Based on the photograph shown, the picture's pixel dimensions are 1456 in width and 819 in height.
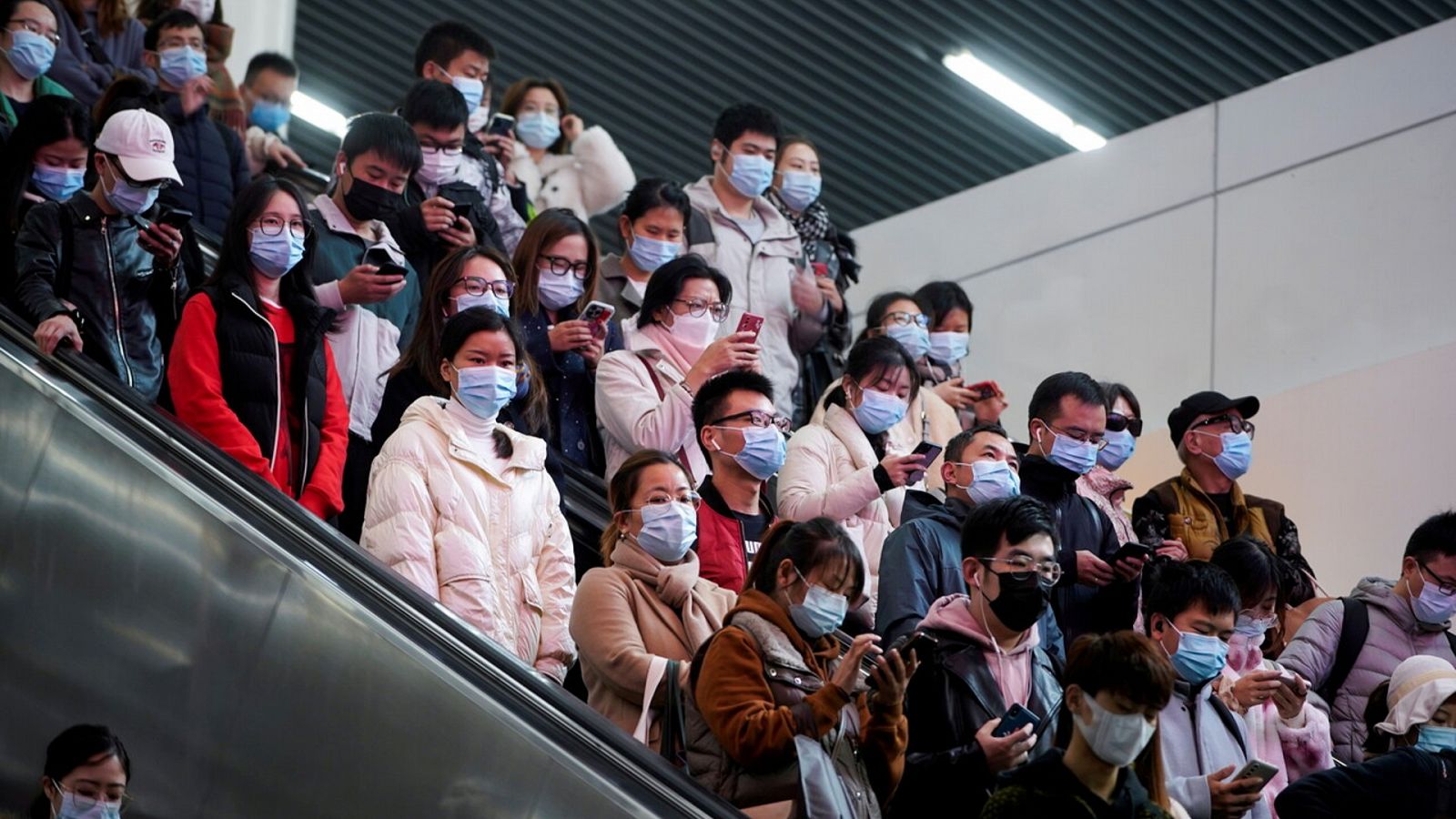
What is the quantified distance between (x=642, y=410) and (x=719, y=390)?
634 mm

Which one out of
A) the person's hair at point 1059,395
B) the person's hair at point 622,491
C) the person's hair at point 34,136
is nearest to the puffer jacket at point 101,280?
the person's hair at point 34,136

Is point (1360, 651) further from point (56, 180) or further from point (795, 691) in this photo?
point (56, 180)

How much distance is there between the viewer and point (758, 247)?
895cm

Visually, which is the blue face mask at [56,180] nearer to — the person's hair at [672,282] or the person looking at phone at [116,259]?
the person looking at phone at [116,259]

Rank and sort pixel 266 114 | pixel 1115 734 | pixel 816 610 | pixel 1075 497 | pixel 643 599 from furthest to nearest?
pixel 266 114 < pixel 1075 497 < pixel 643 599 < pixel 816 610 < pixel 1115 734

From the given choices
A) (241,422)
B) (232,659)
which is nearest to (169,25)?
(241,422)

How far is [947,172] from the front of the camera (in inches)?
604

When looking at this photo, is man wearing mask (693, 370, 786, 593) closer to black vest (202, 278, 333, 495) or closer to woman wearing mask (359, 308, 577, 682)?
woman wearing mask (359, 308, 577, 682)

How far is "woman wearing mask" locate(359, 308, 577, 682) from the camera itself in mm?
5738

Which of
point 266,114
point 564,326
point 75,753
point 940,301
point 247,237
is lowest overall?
point 75,753

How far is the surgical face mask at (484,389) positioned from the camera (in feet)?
20.1

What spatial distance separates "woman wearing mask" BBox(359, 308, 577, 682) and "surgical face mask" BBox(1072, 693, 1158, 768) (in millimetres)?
1707

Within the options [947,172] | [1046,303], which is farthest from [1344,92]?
[947,172]

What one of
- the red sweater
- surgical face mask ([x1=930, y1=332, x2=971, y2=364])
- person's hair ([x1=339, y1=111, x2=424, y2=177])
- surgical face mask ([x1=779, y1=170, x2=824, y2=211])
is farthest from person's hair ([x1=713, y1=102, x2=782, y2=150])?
the red sweater
